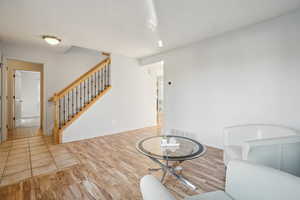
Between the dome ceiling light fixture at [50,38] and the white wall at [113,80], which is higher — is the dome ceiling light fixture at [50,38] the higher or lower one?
the higher one

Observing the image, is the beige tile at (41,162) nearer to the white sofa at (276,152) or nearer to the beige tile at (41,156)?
the beige tile at (41,156)

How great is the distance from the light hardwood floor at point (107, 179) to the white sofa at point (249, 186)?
0.80m

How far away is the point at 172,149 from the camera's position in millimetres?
1978

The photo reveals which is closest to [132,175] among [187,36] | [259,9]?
[187,36]

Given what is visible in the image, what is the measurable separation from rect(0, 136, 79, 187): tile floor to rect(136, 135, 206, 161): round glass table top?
155 centimetres

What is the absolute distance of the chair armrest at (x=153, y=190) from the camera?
767 mm

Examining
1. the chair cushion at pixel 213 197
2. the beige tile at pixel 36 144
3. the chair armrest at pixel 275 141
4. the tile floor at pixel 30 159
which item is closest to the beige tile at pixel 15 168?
the tile floor at pixel 30 159

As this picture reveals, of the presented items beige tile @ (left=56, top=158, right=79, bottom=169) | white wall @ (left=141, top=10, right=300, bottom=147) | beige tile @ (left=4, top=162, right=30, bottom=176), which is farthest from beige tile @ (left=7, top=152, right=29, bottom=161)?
white wall @ (left=141, top=10, right=300, bottom=147)

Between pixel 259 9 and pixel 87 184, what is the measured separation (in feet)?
12.2

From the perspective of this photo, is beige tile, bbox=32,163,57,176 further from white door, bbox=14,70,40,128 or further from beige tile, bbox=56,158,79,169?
white door, bbox=14,70,40,128

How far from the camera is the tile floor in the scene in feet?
7.35

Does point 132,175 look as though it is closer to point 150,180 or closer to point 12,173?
point 150,180

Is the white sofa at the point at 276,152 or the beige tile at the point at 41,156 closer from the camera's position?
the white sofa at the point at 276,152

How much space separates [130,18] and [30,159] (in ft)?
10.9
